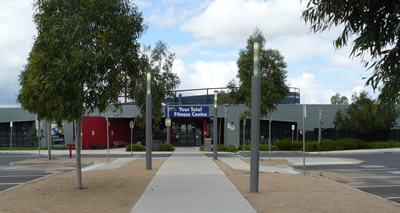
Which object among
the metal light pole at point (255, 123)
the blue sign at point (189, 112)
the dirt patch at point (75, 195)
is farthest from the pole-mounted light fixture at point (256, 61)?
the blue sign at point (189, 112)

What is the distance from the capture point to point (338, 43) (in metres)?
6.79

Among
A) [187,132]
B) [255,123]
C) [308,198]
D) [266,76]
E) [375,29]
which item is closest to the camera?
[375,29]

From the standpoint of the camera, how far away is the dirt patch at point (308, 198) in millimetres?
8656

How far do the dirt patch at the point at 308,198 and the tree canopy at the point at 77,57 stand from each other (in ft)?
15.5

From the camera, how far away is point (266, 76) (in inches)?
872

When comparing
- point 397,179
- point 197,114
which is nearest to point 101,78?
point 397,179

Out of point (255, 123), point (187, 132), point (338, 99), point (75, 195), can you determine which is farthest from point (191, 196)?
point (338, 99)

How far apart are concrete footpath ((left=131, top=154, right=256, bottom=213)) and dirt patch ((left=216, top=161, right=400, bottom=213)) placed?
0.39 metres

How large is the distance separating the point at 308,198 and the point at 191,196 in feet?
9.44

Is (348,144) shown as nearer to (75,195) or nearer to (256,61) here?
(256,61)

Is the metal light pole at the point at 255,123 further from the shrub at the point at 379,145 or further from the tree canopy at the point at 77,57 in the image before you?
the shrub at the point at 379,145

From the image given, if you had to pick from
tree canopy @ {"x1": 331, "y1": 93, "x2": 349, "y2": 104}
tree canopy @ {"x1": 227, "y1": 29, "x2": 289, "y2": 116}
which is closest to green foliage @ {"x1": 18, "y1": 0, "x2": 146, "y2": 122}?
tree canopy @ {"x1": 227, "y1": 29, "x2": 289, "y2": 116}

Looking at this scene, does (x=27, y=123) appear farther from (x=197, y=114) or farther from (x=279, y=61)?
(x=279, y=61)

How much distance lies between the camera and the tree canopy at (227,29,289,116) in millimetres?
21719
